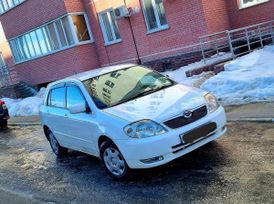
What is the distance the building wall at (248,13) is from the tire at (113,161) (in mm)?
9823

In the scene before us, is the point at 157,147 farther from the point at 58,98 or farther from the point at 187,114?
the point at 58,98

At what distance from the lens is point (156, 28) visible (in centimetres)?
1670

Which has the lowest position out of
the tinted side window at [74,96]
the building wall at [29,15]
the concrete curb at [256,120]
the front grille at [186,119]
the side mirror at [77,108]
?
the concrete curb at [256,120]

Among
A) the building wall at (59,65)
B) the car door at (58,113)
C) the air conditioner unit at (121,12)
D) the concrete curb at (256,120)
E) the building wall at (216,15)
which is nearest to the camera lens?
the concrete curb at (256,120)

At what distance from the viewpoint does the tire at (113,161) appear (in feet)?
20.5

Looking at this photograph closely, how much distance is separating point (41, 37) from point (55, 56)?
1.47m

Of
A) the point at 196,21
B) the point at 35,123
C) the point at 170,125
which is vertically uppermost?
the point at 196,21

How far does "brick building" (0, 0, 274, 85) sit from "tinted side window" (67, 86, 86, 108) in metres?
8.27

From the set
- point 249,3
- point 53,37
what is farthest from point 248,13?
point 53,37

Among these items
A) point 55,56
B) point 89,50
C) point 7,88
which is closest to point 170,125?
point 89,50

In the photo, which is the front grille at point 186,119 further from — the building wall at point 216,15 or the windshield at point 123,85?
the building wall at point 216,15

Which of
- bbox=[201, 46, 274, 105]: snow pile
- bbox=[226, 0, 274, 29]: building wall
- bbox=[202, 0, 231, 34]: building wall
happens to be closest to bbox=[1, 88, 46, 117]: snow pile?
bbox=[202, 0, 231, 34]: building wall

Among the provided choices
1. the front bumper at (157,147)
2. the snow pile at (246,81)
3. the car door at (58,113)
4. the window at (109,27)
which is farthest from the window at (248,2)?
the front bumper at (157,147)

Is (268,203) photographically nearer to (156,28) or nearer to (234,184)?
(234,184)
